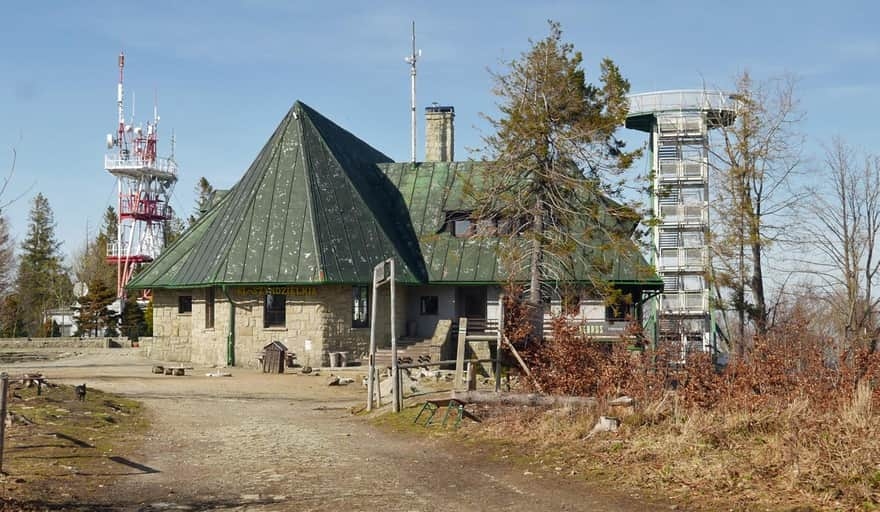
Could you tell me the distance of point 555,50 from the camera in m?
29.8

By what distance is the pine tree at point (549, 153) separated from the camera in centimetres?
2909

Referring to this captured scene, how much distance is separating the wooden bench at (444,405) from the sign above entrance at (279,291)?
15504 mm

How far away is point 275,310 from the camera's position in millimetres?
32219

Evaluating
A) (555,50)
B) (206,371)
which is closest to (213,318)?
(206,371)

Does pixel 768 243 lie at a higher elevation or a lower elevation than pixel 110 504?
higher

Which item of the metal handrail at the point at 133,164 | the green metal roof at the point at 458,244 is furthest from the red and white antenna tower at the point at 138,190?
the green metal roof at the point at 458,244

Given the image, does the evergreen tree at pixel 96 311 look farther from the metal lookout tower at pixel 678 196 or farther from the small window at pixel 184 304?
the metal lookout tower at pixel 678 196

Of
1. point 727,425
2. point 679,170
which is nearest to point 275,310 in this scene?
point 727,425

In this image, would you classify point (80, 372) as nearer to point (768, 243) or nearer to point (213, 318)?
point (213, 318)

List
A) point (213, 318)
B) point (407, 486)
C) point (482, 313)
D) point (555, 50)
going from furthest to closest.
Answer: point (482, 313), point (213, 318), point (555, 50), point (407, 486)

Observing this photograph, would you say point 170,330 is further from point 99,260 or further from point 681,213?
point 99,260

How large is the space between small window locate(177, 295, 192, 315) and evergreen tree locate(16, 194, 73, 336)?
39192mm

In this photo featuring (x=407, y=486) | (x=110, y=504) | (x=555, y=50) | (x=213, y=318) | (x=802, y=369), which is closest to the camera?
(x=110, y=504)

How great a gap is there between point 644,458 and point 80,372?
2342 centimetres
